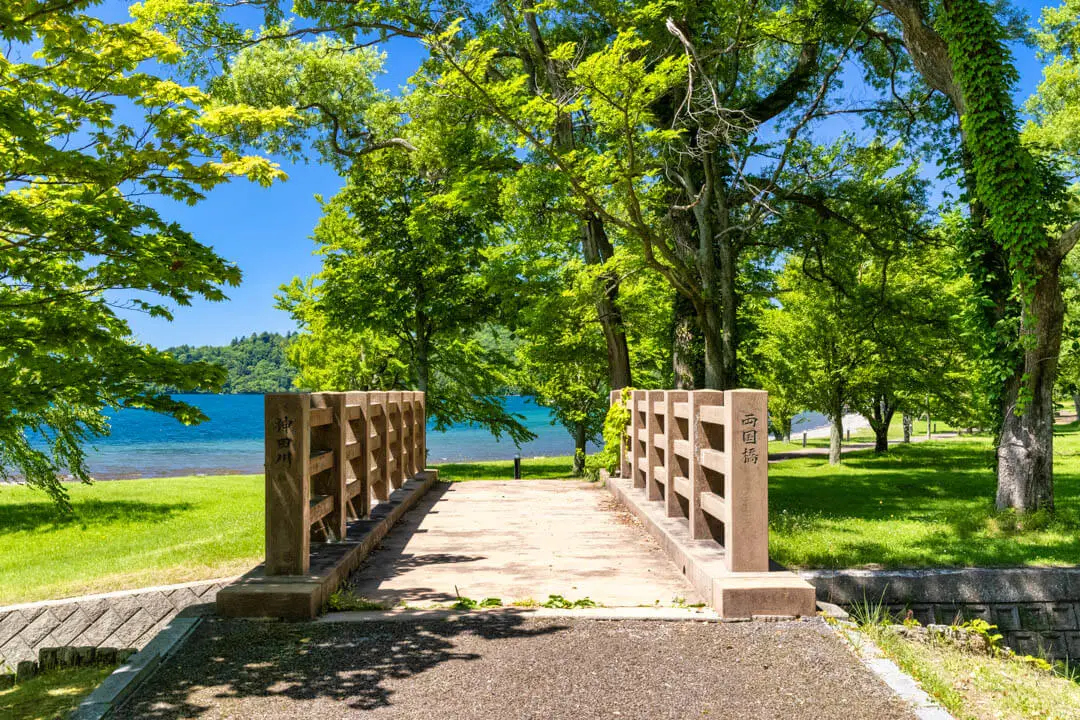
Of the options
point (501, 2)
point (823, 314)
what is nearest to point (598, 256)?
point (501, 2)

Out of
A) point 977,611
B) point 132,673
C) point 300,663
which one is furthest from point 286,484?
point 977,611

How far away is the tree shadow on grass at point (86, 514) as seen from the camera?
571 inches

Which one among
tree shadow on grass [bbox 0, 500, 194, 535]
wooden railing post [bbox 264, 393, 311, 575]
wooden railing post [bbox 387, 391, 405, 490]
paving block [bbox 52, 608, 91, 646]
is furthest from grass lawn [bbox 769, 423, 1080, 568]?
tree shadow on grass [bbox 0, 500, 194, 535]

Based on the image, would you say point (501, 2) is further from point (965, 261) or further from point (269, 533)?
point (269, 533)

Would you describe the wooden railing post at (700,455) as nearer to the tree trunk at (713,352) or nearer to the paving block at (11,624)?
the tree trunk at (713,352)

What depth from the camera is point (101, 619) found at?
24.1 ft

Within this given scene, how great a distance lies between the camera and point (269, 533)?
5.71 m

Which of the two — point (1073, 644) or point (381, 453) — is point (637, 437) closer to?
point (381, 453)

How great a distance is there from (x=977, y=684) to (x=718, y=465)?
2.12m

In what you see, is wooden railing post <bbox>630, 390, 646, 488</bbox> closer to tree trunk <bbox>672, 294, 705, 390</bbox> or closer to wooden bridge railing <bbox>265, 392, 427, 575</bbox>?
wooden bridge railing <bbox>265, 392, 427, 575</bbox>

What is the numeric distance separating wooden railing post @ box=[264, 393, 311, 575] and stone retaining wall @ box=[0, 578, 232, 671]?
6.30 feet

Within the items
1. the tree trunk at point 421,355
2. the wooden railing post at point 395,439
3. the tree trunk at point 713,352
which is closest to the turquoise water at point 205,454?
the tree trunk at point 421,355

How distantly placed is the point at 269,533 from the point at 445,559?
1.98 m

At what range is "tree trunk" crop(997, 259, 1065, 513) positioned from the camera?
35.8 feet
